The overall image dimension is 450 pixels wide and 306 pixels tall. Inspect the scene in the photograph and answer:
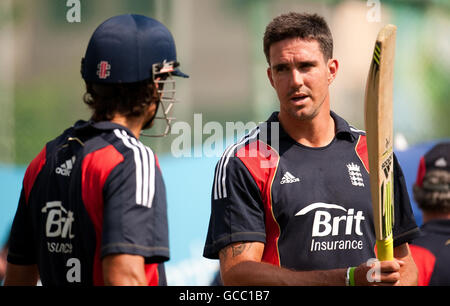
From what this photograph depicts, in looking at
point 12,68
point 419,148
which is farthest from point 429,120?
point 12,68

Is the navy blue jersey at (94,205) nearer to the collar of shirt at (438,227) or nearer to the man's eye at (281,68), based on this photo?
the man's eye at (281,68)

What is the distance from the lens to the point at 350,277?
3.32 meters

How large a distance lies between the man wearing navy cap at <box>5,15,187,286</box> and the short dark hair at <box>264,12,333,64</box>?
0.74 meters

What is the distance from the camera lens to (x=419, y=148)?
6695 millimetres

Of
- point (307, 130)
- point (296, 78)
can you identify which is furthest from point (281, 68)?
point (307, 130)

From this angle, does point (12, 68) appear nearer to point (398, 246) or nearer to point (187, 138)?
point (187, 138)

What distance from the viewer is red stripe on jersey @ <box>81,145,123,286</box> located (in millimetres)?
2828

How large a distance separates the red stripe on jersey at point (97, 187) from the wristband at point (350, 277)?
3.62 feet

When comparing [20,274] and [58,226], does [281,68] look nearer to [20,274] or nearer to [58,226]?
[58,226]

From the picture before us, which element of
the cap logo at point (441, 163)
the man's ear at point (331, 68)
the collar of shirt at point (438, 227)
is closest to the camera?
the man's ear at point (331, 68)

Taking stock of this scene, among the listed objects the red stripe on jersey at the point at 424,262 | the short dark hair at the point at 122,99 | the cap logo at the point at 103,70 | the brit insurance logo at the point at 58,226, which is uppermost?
the cap logo at the point at 103,70

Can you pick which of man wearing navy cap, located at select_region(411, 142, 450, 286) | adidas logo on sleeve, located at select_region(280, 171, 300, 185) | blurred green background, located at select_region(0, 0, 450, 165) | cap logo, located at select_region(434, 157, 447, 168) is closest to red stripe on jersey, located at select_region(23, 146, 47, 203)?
adidas logo on sleeve, located at select_region(280, 171, 300, 185)

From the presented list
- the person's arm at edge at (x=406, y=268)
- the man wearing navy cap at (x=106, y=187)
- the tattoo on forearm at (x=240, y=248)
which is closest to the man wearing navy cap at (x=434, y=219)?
the person's arm at edge at (x=406, y=268)

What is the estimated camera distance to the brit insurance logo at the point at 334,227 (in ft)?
11.7
